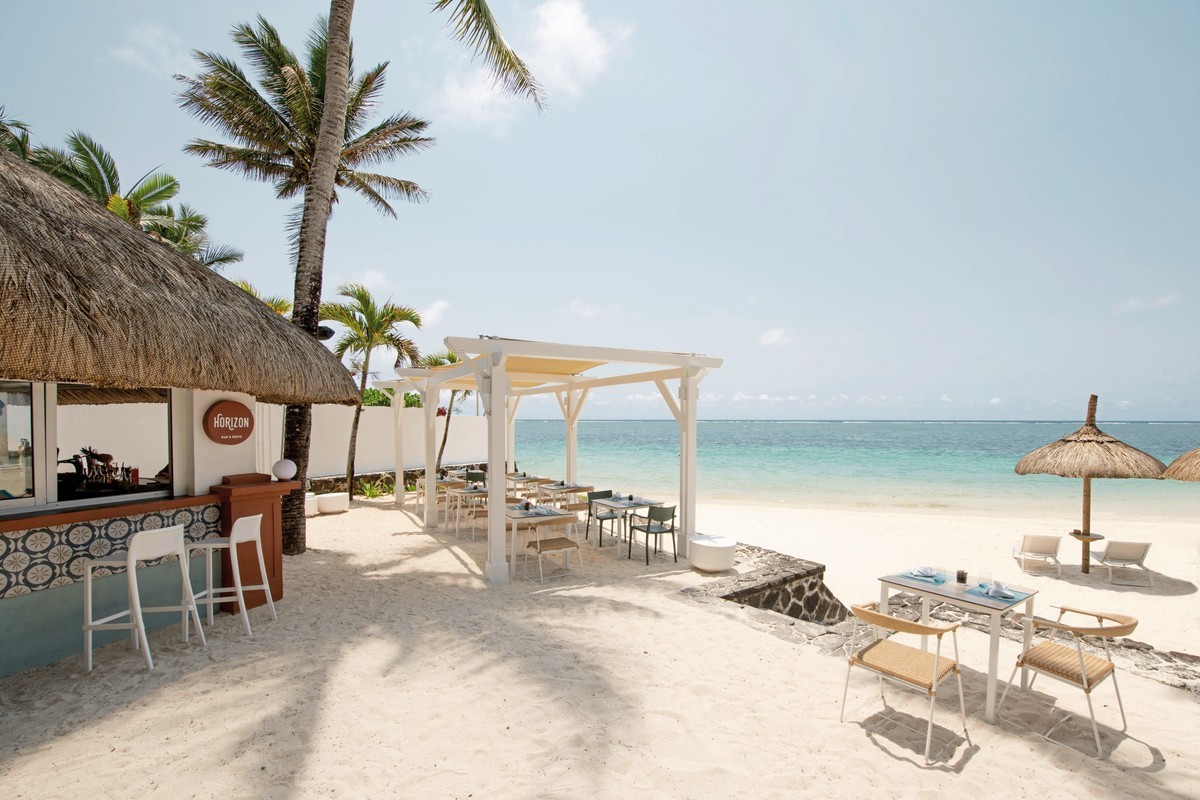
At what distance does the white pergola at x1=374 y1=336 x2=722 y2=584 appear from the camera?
595 cm

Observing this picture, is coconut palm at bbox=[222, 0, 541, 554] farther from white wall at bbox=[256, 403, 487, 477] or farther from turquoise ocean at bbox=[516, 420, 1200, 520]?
turquoise ocean at bbox=[516, 420, 1200, 520]

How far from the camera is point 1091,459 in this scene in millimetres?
7820

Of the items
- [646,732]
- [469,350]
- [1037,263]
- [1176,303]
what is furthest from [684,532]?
[1176,303]

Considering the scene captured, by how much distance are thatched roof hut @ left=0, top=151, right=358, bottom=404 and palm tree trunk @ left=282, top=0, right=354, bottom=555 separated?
1678 mm

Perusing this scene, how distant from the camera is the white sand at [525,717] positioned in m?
2.53

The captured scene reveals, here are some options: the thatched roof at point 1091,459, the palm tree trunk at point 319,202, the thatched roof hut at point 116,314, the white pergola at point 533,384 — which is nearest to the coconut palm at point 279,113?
the palm tree trunk at point 319,202

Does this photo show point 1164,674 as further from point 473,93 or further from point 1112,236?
point 1112,236

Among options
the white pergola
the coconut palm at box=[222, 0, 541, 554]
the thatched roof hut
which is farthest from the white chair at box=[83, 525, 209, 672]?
the coconut palm at box=[222, 0, 541, 554]

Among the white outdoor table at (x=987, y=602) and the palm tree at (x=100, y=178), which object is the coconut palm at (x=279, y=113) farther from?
the white outdoor table at (x=987, y=602)

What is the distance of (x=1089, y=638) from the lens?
4992mm

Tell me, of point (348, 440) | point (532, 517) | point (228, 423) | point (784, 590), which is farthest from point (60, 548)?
point (348, 440)

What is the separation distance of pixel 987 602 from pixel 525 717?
127 inches

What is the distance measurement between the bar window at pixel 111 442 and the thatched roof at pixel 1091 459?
11082 mm

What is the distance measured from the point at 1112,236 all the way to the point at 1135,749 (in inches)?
915
